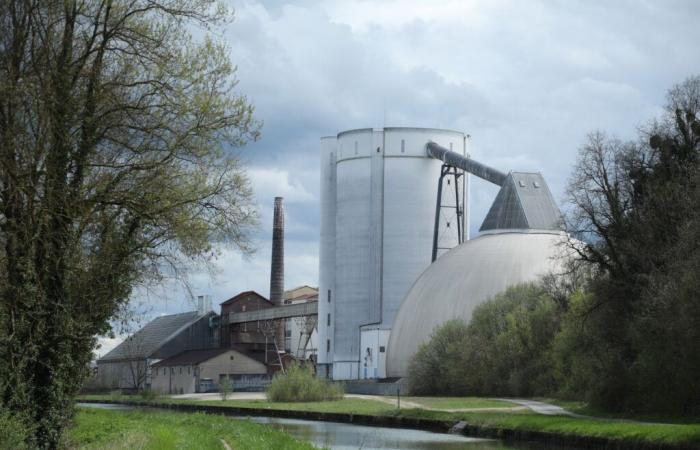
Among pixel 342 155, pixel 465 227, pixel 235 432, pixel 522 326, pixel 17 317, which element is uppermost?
pixel 342 155

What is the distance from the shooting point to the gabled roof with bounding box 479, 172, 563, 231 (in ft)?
229

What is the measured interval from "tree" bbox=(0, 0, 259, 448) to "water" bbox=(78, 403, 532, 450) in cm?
819

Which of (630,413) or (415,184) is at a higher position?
(415,184)

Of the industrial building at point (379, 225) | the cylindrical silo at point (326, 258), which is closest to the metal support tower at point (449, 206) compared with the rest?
the industrial building at point (379, 225)

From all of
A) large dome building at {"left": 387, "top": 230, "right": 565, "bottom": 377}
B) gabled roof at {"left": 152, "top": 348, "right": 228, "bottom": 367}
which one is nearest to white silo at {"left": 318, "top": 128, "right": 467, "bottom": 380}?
large dome building at {"left": 387, "top": 230, "right": 565, "bottom": 377}

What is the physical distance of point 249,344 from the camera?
101 meters

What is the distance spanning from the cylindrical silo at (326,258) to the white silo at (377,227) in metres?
1.08

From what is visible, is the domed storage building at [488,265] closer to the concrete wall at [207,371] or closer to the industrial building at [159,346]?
the concrete wall at [207,371]

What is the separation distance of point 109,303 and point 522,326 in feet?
118

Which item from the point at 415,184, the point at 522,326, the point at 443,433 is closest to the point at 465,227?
the point at 415,184

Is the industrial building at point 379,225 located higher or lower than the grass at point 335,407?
higher

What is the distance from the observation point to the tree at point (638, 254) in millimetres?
31825

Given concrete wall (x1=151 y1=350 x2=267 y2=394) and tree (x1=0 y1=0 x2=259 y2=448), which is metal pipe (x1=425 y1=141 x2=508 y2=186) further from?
tree (x1=0 y1=0 x2=259 y2=448)

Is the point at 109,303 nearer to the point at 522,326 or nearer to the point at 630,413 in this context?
the point at 630,413
